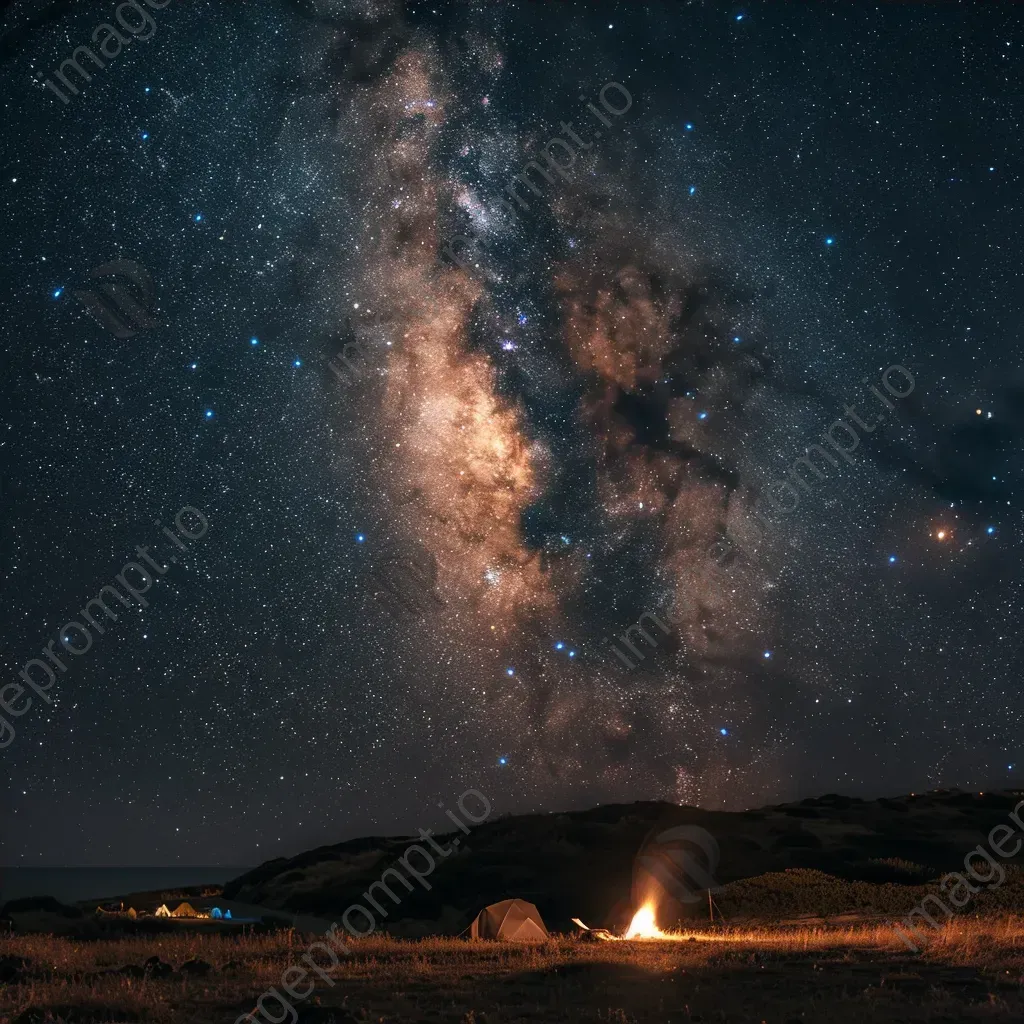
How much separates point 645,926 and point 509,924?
410 centimetres

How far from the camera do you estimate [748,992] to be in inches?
548

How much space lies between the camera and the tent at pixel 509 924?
28.1 m

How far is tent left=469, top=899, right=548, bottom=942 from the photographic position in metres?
28.1

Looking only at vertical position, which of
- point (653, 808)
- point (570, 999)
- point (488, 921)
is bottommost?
point (570, 999)

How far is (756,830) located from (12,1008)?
46705 millimetres

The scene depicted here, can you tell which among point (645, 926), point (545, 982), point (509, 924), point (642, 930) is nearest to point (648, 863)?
point (645, 926)

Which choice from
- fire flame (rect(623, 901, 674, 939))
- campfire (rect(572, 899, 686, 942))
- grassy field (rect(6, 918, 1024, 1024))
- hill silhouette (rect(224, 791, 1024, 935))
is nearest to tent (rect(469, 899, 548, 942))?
campfire (rect(572, 899, 686, 942))

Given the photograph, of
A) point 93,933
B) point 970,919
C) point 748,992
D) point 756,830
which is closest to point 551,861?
point 756,830

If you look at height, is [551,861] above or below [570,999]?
above

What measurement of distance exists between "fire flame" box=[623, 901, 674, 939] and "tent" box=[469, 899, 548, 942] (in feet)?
8.29

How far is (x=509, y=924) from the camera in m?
28.5

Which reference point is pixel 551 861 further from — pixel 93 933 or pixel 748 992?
pixel 748 992

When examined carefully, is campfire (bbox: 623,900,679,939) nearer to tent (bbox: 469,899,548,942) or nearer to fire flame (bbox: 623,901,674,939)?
fire flame (bbox: 623,901,674,939)

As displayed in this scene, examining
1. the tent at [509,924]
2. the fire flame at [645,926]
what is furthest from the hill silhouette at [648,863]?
the tent at [509,924]
